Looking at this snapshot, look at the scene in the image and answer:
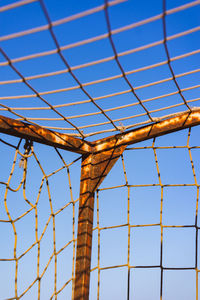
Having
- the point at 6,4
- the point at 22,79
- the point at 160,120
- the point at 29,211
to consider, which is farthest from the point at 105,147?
the point at 6,4

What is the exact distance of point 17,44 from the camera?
74.3 inches

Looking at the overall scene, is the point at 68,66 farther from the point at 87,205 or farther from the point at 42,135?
the point at 87,205

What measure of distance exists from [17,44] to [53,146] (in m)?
0.93

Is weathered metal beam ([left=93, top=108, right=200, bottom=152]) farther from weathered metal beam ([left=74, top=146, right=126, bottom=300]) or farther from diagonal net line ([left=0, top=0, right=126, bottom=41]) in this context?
diagonal net line ([left=0, top=0, right=126, bottom=41])

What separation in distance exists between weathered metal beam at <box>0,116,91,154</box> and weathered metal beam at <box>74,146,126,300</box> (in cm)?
11

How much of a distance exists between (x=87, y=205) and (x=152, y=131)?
67 centimetres

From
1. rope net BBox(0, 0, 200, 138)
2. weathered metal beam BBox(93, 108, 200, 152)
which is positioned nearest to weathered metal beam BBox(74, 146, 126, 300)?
weathered metal beam BBox(93, 108, 200, 152)

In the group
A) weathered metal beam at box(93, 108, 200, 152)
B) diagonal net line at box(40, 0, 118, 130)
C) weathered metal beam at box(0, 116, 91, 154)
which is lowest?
weathered metal beam at box(0, 116, 91, 154)

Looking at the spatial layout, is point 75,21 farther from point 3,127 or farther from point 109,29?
point 3,127

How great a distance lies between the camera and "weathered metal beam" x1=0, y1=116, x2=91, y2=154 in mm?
2402

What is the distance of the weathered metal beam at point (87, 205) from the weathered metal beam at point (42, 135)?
4.5 inches

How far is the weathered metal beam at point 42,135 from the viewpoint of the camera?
7.88ft

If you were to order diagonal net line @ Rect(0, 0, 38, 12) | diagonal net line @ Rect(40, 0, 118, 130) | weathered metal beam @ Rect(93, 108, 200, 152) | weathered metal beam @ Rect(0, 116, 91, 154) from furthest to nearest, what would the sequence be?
weathered metal beam @ Rect(93, 108, 200, 152)
weathered metal beam @ Rect(0, 116, 91, 154)
diagonal net line @ Rect(40, 0, 118, 130)
diagonal net line @ Rect(0, 0, 38, 12)

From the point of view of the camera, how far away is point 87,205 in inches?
103
